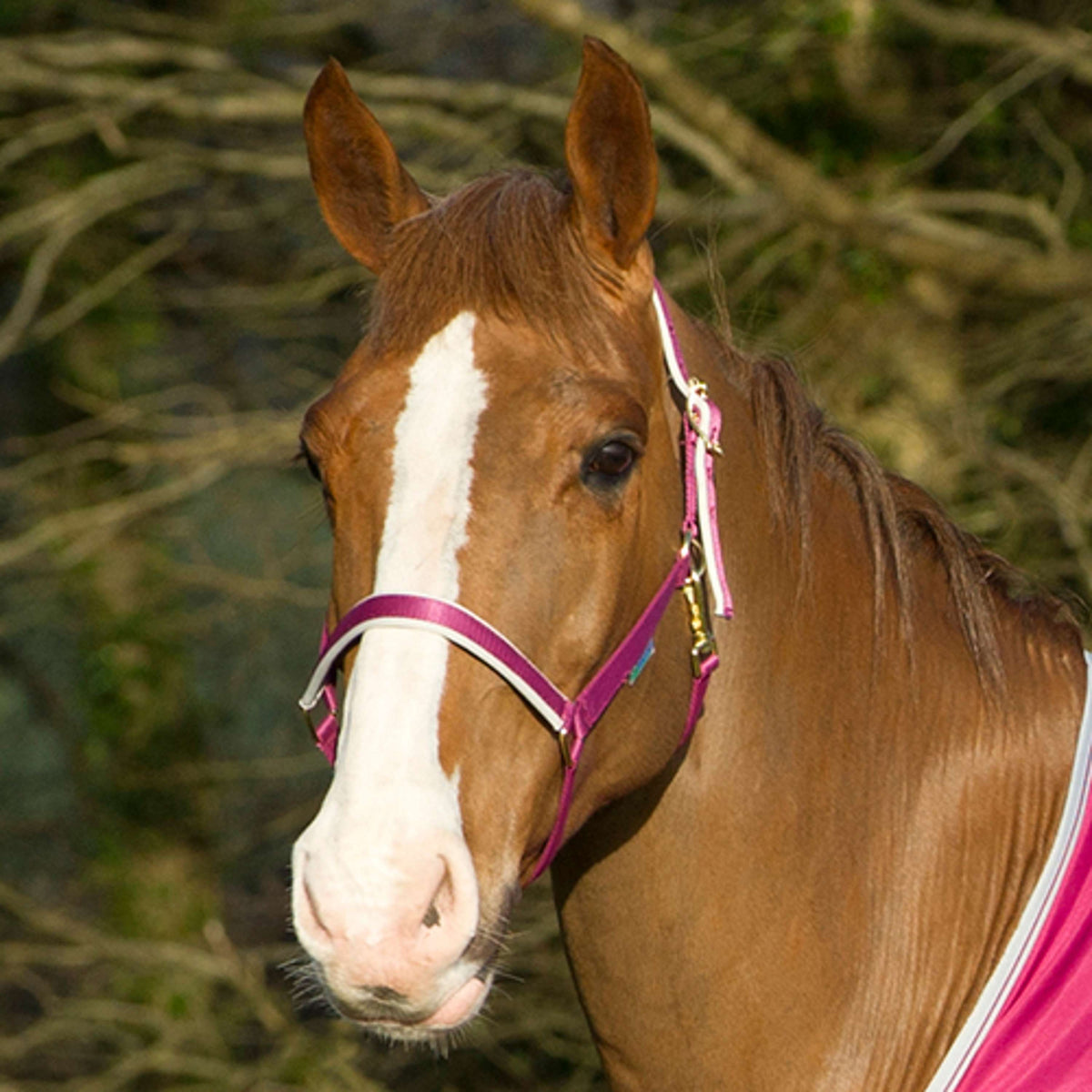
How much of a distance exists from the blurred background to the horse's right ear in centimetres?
186

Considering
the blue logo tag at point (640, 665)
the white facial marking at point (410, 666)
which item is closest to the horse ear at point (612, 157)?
the white facial marking at point (410, 666)

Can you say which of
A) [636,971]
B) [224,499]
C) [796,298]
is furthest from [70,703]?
[636,971]

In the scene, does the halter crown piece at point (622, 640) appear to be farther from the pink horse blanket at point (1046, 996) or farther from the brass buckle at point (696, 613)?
the pink horse blanket at point (1046, 996)

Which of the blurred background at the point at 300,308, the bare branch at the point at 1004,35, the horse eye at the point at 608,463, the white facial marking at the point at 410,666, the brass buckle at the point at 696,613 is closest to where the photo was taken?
the white facial marking at the point at 410,666

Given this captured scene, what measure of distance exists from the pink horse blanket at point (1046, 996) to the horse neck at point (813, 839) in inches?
2.4

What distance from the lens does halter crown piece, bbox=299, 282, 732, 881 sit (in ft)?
5.64

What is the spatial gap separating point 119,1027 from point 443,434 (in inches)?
186

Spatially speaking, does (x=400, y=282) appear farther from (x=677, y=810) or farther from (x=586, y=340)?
(x=677, y=810)

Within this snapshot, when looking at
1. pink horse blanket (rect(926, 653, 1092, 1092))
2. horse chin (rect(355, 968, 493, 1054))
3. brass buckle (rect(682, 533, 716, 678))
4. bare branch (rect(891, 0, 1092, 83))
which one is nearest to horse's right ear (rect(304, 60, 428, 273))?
brass buckle (rect(682, 533, 716, 678))

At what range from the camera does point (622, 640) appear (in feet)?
6.30

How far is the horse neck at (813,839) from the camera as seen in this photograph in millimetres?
2047

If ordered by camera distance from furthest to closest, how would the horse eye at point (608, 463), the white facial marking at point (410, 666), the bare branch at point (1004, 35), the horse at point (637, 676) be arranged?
the bare branch at point (1004, 35)
the horse eye at point (608, 463)
the horse at point (637, 676)
the white facial marking at point (410, 666)

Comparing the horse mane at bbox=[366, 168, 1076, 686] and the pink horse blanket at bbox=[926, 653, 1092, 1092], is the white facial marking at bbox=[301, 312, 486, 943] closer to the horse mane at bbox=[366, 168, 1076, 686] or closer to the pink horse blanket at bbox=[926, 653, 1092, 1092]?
the horse mane at bbox=[366, 168, 1076, 686]

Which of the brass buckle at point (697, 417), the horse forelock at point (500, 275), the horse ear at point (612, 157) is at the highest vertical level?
the horse ear at point (612, 157)
